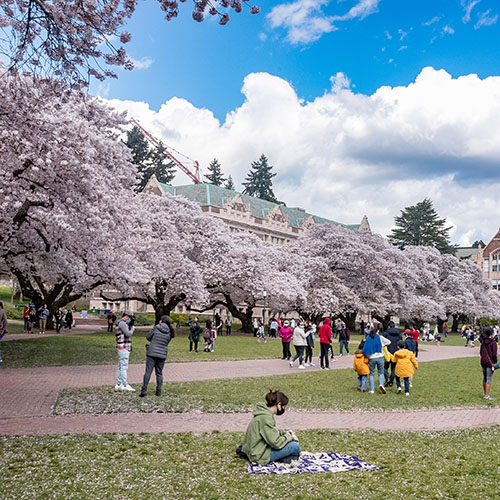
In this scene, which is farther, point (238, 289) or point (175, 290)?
point (238, 289)

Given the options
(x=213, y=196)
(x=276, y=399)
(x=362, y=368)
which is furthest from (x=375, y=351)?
(x=213, y=196)

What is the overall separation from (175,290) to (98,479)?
126 feet

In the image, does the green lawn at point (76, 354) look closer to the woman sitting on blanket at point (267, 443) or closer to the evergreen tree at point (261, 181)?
the woman sitting on blanket at point (267, 443)

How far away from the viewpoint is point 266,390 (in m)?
15.8

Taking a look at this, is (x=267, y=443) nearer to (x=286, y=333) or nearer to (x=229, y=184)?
(x=286, y=333)

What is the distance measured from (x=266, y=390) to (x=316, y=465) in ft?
27.2

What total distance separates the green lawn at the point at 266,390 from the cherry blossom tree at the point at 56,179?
6.08m

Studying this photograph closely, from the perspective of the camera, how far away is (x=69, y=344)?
2916 cm

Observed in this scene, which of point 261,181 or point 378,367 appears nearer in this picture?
point 378,367

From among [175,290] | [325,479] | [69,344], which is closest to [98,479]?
[325,479]

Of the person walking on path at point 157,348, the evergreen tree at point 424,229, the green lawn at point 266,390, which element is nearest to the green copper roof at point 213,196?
the evergreen tree at point 424,229

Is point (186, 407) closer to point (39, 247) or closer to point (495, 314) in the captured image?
point (39, 247)

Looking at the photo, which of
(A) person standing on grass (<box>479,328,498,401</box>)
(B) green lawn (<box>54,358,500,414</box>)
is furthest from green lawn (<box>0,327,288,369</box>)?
(A) person standing on grass (<box>479,328,498,401</box>)

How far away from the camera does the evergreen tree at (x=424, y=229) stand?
97.9 m
